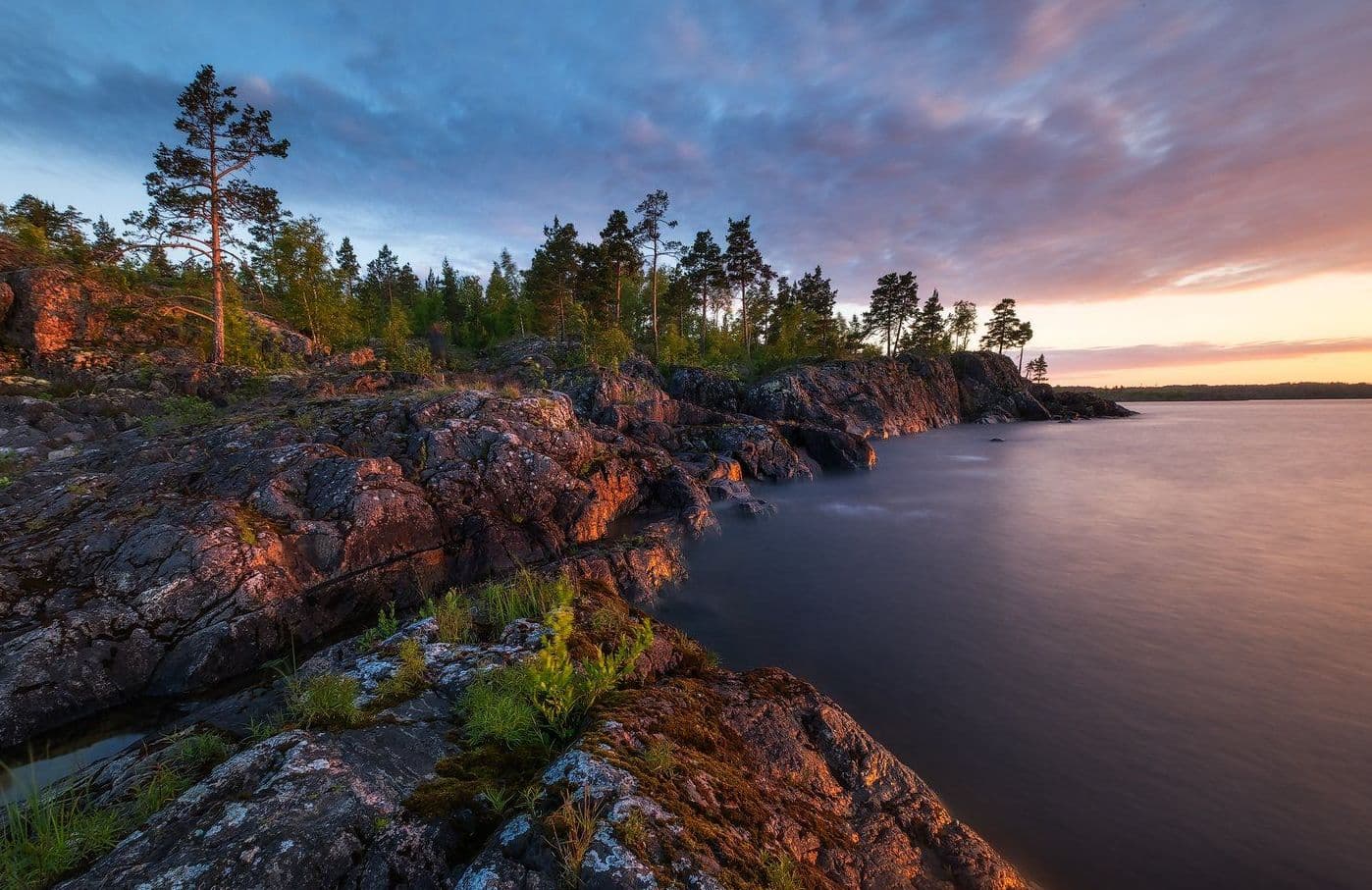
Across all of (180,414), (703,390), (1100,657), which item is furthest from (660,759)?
(703,390)

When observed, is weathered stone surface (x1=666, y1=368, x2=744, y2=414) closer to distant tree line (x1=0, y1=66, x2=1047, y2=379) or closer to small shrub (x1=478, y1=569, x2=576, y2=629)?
distant tree line (x1=0, y1=66, x2=1047, y2=379)

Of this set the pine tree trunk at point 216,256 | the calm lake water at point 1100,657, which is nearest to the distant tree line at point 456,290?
the pine tree trunk at point 216,256

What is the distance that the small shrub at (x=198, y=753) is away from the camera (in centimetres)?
447

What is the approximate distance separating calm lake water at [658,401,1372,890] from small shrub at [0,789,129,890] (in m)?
8.64

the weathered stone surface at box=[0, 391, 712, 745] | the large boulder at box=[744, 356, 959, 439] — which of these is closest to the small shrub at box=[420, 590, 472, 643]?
the weathered stone surface at box=[0, 391, 712, 745]

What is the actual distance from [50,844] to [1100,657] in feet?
48.0

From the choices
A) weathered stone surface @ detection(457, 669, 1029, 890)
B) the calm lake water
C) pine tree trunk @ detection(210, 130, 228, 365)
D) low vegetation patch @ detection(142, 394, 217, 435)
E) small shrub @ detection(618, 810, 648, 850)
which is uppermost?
pine tree trunk @ detection(210, 130, 228, 365)

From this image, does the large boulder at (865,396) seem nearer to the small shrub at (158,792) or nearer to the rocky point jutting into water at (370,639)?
the rocky point jutting into water at (370,639)

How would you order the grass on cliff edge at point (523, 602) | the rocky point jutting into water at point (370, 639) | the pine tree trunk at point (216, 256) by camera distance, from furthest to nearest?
the pine tree trunk at point (216, 256), the grass on cliff edge at point (523, 602), the rocky point jutting into water at point (370, 639)

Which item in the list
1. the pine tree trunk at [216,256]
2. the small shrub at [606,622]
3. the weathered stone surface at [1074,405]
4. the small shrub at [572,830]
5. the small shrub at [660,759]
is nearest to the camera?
the small shrub at [572,830]

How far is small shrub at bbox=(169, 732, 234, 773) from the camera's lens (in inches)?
176

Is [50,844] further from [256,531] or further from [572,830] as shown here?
[256,531]

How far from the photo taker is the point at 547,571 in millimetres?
11312

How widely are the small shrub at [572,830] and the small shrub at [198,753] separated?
12.8 feet
